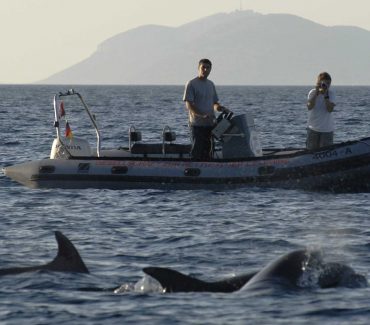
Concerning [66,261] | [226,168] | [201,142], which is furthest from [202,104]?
[66,261]

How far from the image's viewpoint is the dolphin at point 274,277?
395 inches

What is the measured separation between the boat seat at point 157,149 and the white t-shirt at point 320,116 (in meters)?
2.44

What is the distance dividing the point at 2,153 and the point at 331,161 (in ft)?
41.4

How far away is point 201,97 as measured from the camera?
17.8 meters

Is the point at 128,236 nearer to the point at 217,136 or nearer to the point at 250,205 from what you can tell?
the point at 250,205

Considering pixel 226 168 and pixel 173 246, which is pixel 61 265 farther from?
pixel 226 168

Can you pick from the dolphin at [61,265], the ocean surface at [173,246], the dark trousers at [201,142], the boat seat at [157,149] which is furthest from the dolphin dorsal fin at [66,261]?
the boat seat at [157,149]

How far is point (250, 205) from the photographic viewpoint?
16.8m

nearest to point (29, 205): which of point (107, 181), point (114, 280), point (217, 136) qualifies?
point (107, 181)

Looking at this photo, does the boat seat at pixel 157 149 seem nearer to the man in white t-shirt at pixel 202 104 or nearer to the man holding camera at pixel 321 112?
the man in white t-shirt at pixel 202 104

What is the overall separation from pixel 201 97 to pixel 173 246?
5006 mm

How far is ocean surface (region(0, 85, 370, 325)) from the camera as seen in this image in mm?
9609

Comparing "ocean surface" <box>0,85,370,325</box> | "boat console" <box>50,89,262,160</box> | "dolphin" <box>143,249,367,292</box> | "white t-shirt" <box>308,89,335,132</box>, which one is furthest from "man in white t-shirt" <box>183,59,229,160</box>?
"dolphin" <box>143,249,367,292</box>

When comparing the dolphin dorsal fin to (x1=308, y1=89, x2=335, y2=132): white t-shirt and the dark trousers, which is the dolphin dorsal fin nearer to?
the dark trousers
